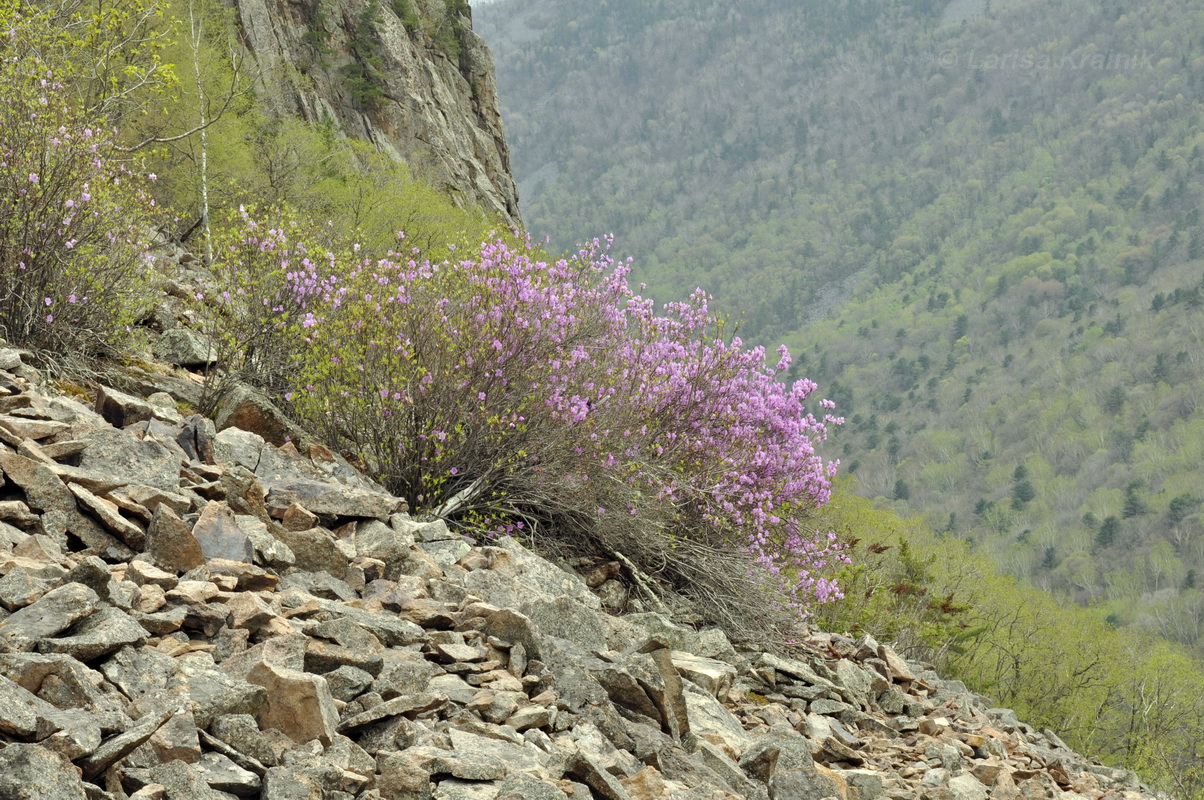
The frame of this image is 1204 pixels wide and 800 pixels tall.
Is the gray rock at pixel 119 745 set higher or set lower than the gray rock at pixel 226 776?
higher

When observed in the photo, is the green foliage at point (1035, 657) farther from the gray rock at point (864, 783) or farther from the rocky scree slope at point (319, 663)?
the gray rock at point (864, 783)

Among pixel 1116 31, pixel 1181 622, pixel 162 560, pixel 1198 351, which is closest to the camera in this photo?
pixel 162 560

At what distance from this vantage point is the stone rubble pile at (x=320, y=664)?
3.58 m

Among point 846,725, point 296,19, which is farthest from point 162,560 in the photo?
point 296,19

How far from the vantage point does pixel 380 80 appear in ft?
124

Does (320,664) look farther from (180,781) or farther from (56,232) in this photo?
(56,232)

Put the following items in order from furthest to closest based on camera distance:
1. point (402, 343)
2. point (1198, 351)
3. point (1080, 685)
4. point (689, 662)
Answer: point (1198, 351)
point (1080, 685)
point (402, 343)
point (689, 662)

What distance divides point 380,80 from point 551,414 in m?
31.9

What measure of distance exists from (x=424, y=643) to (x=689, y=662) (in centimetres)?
283

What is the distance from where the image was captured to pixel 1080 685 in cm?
2809

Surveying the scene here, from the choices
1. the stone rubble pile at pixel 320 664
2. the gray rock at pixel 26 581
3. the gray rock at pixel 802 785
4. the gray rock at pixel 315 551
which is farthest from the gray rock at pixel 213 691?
the gray rock at pixel 802 785

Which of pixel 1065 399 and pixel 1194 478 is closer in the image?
pixel 1194 478

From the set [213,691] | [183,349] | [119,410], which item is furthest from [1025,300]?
[213,691]

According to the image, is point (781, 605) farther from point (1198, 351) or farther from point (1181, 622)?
point (1198, 351)
